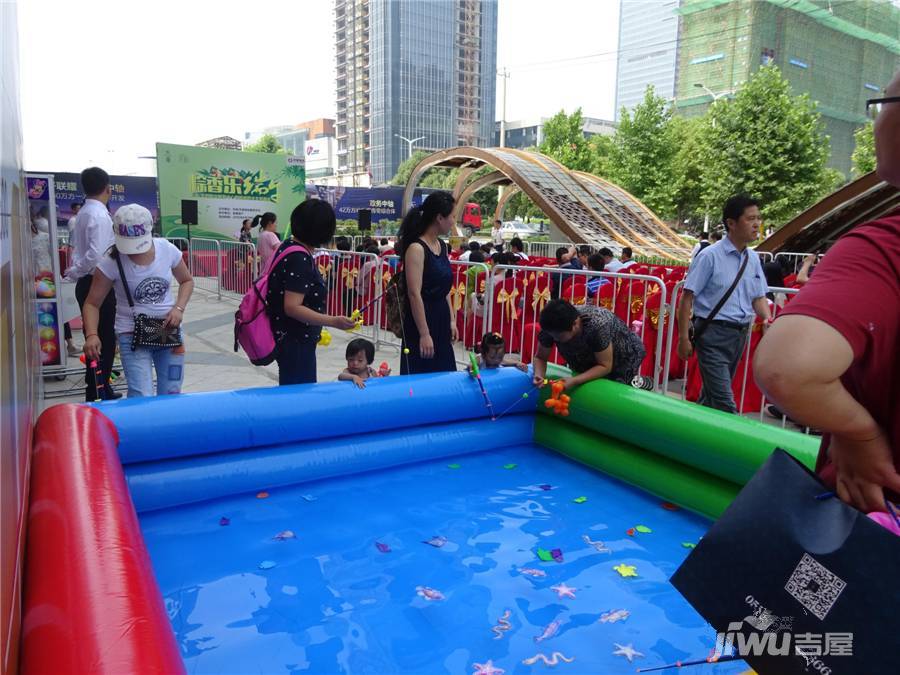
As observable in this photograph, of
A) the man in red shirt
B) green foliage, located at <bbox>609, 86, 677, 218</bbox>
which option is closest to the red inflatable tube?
the man in red shirt

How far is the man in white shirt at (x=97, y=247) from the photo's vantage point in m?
5.02

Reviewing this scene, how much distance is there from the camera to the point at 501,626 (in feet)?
9.11

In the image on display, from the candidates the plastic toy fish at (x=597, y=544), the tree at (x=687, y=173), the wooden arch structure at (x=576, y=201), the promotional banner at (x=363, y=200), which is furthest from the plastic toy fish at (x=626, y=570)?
the tree at (x=687, y=173)

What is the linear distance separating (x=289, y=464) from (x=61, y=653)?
2.76 metres

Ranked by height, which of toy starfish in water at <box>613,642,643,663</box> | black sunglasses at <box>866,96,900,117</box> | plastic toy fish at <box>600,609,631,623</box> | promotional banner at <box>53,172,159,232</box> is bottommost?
plastic toy fish at <box>600,609,631,623</box>

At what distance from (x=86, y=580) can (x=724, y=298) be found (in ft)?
12.5

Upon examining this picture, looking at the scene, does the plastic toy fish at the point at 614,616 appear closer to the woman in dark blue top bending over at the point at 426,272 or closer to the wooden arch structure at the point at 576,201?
the woman in dark blue top bending over at the point at 426,272

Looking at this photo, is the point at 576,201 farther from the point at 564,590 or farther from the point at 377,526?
the point at 564,590

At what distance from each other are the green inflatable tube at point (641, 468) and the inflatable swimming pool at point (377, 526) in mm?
13

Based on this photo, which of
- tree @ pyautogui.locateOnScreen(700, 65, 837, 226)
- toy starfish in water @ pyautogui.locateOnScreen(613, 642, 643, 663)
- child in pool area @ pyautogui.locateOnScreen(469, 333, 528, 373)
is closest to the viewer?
toy starfish in water @ pyautogui.locateOnScreen(613, 642, 643, 663)

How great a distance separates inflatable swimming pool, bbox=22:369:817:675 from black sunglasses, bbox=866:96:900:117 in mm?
1958

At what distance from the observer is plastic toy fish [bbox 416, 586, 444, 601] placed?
118 inches

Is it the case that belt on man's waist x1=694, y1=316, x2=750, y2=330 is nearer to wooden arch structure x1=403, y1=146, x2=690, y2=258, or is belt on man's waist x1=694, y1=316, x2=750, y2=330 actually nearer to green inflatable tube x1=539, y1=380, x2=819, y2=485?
green inflatable tube x1=539, y1=380, x2=819, y2=485

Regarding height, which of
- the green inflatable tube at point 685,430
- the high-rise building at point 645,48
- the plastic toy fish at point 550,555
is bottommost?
the plastic toy fish at point 550,555
